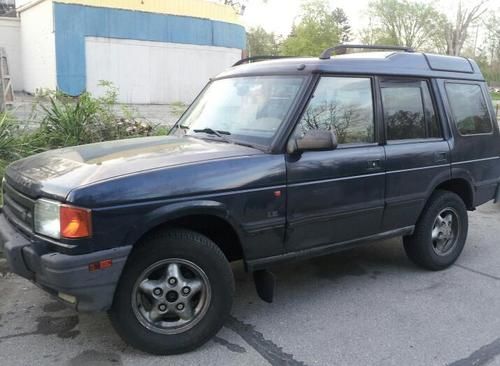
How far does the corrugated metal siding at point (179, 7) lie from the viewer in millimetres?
21809

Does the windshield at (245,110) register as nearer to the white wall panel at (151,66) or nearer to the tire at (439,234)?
the tire at (439,234)

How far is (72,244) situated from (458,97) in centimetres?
386

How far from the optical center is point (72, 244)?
9.75 feet

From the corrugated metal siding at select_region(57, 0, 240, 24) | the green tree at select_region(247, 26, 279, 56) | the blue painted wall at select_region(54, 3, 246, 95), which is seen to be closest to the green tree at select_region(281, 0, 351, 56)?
the corrugated metal siding at select_region(57, 0, 240, 24)

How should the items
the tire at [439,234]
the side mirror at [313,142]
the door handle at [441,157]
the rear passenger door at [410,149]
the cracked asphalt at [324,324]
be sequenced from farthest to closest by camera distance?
1. the tire at [439,234]
2. the door handle at [441,157]
3. the rear passenger door at [410,149]
4. the side mirror at [313,142]
5. the cracked asphalt at [324,324]

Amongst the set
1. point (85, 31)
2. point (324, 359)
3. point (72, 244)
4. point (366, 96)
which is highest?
point (85, 31)

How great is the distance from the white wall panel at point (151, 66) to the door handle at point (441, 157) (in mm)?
18888

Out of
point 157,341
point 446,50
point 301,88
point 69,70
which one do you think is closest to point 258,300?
point 157,341

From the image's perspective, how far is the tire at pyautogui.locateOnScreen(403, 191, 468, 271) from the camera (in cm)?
484

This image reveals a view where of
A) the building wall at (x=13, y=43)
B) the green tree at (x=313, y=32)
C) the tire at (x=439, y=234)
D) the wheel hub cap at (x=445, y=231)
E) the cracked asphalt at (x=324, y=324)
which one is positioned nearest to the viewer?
the cracked asphalt at (x=324, y=324)

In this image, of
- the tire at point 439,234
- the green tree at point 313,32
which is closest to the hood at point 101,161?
the tire at point 439,234

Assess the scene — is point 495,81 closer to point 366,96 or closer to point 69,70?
point 69,70

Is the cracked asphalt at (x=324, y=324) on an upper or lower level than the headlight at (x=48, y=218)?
lower

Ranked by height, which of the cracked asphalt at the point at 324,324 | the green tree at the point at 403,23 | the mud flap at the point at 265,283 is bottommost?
the cracked asphalt at the point at 324,324
